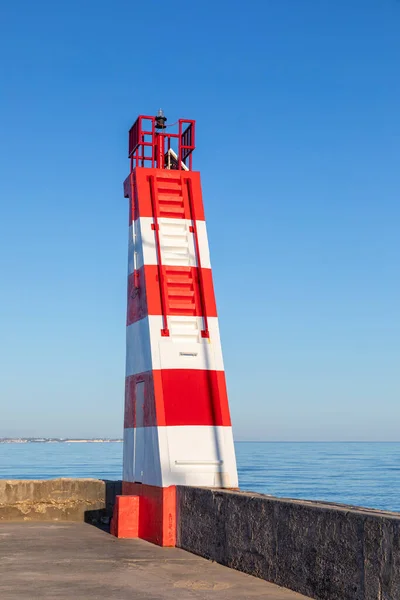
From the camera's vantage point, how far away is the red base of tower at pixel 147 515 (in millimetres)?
12750

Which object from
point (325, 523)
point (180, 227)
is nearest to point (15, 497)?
point (180, 227)

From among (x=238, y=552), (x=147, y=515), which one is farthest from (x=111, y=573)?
(x=147, y=515)

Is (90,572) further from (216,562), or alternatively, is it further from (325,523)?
(325,523)

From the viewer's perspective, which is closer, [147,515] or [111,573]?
[111,573]

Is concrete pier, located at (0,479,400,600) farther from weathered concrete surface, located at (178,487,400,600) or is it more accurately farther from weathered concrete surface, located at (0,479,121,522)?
weathered concrete surface, located at (0,479,121,522)

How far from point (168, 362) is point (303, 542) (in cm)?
566

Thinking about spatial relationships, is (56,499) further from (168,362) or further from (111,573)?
(111,573)

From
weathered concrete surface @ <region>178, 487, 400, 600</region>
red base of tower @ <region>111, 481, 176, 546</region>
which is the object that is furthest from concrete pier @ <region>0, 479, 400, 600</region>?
red base of tower @ <region>111, 481, 176, 546</region>

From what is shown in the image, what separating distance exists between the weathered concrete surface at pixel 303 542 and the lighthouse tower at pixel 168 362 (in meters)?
1.53

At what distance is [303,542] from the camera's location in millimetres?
8641

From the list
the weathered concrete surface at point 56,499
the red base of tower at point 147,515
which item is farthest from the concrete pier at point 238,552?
the weathered concrete surface at point 56,499

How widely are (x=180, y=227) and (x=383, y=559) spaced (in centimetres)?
872

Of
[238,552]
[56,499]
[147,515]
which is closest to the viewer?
[238,552]

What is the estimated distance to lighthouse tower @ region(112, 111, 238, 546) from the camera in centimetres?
1341
